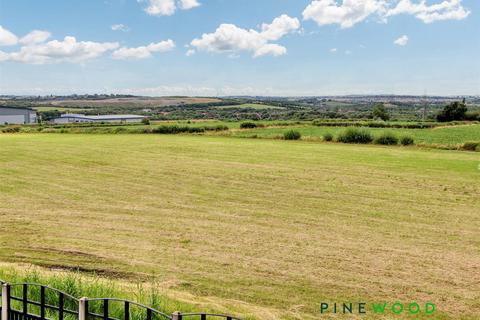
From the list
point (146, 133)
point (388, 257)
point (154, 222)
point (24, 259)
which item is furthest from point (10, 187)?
point (146, 133)

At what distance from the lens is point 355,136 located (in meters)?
46.5

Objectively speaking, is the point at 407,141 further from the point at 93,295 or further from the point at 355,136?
the point at 93,295

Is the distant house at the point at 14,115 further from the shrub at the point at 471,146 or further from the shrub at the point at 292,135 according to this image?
the shrub at the point at 471,146

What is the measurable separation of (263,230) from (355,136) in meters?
34.4

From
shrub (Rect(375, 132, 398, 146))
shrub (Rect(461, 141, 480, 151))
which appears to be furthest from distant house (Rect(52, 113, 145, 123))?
shrub (Rect(461, 141, 480, 151))

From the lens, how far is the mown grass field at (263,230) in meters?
9.55

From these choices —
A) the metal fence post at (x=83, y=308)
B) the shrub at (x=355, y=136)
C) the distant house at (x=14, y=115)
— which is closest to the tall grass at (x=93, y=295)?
the metal fence post at (x=83, y=308)

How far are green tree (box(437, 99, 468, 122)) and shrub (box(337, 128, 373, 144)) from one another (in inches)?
2077

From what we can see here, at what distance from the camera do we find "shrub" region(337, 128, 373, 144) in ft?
151

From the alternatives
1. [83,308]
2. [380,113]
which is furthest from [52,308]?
[380,113]

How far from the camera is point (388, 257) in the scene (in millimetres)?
11508

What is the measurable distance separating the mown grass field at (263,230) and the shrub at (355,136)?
17375 mm

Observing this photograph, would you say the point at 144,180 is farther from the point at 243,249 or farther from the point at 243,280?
the point at 243,280

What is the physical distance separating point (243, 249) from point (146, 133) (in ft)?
172
